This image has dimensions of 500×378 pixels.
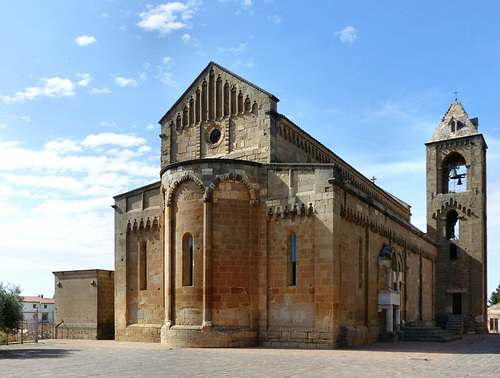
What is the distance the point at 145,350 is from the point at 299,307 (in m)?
6.74

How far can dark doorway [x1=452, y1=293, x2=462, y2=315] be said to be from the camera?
45984 millimetres

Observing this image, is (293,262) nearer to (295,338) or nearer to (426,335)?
(295,338)

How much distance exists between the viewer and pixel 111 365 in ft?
56.4

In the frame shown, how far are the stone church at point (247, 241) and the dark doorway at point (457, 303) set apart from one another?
13.5 metres

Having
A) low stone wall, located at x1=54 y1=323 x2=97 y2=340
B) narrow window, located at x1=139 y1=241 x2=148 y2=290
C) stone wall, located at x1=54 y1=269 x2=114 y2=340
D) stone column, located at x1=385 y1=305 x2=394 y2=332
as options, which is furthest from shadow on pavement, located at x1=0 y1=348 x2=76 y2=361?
stone column, located at x1=385 y1=305 x2=394 y2=332

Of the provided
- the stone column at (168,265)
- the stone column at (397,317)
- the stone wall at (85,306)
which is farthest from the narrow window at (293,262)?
the stone wall at (85,306)

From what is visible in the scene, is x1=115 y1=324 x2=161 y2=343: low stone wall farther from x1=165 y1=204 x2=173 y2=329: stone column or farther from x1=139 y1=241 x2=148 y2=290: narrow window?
x1=165 y1=204 x2=173 y2=329: stone column

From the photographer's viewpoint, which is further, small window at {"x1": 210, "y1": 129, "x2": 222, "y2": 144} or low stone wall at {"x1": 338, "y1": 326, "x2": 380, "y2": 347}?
small window at {"x1": 210, "y1": 129, "x2": 222, "y2": 144}

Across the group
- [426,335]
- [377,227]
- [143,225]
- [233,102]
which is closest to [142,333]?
[143,225]

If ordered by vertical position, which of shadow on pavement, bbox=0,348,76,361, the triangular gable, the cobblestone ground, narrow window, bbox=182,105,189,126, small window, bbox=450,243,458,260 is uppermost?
the triangular gable

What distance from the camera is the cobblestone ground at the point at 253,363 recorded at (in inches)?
590

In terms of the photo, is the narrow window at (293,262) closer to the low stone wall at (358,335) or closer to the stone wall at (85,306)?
the low stone wall at (358,335)

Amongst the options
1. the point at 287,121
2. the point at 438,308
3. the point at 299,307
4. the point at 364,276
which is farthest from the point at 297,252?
the point at 438,308

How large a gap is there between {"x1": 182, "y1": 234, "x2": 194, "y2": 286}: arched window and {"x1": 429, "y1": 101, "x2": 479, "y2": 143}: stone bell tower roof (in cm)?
3114
